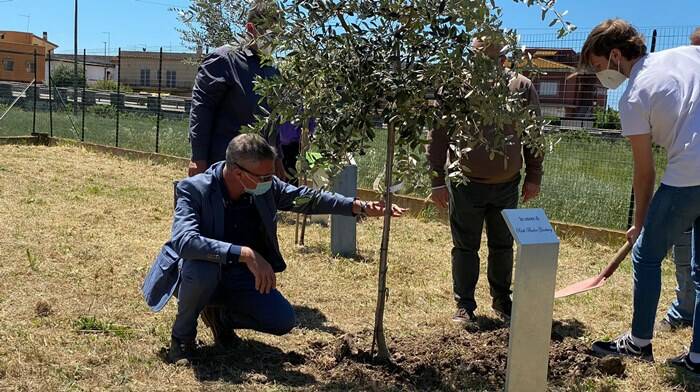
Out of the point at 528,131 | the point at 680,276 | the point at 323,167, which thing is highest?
the point at 528,131

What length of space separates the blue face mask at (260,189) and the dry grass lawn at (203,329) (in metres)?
0.88

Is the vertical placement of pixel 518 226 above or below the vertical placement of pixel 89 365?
above

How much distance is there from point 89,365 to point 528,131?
2422mm

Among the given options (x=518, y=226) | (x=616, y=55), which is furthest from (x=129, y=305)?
(x=616, y=55)

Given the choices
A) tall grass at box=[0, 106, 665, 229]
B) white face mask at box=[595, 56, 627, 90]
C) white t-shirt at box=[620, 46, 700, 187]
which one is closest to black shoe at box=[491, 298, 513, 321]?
white t-shirt at box=[620, 46, 700, 187]

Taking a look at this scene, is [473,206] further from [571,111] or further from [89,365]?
[571,111]

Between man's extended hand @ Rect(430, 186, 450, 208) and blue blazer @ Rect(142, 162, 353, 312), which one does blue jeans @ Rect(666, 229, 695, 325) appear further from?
blue blazer @ Rect(142, 162, 353, 312)

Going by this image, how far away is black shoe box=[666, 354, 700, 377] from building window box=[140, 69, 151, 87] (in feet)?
113

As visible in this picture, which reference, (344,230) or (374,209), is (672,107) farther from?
(344,230)

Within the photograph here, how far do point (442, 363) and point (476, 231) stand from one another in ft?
3.38

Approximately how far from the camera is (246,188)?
3451mm

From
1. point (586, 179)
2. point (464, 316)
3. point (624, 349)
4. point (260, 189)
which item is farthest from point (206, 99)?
point (586, 179)

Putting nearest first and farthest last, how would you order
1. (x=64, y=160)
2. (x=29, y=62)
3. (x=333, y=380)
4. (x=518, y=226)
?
(x=518, y=226), (x=333, y=380), (x=64, y=160), (x=29, y=62)

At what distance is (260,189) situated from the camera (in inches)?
137
